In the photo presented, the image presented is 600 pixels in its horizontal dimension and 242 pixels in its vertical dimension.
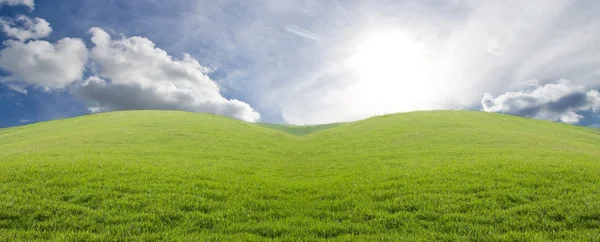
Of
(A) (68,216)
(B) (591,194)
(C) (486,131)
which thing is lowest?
(A) (68,216)

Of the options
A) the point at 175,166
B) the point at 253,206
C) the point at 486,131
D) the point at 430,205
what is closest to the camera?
the point at 430,205

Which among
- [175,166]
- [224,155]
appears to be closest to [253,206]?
[175,166]

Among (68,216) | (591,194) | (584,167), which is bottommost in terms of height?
(68,216)

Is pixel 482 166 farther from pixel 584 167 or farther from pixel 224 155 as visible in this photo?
pixel 224 155

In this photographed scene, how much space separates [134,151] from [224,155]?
26.7 feet

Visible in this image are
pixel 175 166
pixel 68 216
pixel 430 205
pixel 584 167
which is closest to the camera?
pixel 68 216

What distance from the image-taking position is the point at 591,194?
1352cm

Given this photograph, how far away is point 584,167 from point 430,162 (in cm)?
845

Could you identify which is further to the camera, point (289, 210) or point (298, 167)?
point (298, 167)

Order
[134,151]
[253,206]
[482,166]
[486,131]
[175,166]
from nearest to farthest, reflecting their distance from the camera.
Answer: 1. [253,206]
2. [482,166]
3. [175,166]
4. [134,151]
5. [486,131]

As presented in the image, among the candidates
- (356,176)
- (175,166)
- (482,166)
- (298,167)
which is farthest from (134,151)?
(482,166)

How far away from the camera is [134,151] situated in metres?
29.9

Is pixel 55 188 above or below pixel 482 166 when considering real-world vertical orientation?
below

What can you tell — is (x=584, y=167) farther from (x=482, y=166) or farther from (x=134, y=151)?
(x=134, y=151)
